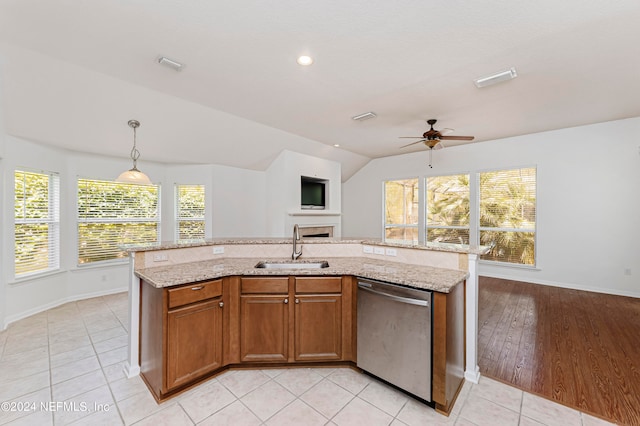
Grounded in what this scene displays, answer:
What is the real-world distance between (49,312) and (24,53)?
10.9ft

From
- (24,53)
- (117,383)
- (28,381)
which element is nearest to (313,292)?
(117,383)

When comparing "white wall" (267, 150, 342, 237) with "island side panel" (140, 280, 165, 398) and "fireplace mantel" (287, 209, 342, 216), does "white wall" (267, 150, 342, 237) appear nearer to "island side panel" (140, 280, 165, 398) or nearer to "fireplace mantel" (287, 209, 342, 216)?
"fireplace mantel" (287, 209, 342, 216)

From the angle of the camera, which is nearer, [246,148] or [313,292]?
[313,292]

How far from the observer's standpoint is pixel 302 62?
2568mm

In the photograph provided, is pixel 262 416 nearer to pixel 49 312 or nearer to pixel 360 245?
pixel 360 245

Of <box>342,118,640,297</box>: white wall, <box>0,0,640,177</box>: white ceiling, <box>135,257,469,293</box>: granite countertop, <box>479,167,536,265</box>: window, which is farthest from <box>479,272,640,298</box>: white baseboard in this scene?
<box>135,257,469,293</box>: granite countertop

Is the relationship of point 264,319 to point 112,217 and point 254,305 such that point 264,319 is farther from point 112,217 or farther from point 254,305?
point 112,217

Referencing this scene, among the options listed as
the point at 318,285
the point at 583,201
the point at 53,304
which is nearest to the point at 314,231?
the point at 318,285

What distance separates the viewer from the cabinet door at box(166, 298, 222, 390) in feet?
6.33

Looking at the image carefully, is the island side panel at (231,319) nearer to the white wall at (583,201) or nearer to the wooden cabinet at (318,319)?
the wooden cabinet at (318,319)

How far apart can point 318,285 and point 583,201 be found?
17.0ft

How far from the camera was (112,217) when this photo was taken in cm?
470

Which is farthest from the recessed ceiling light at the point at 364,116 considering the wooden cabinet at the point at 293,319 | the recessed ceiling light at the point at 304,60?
the wooden cabinet at the point at 293,319

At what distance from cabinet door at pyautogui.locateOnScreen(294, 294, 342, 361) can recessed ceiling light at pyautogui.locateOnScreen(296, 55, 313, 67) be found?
2180 millimetres
